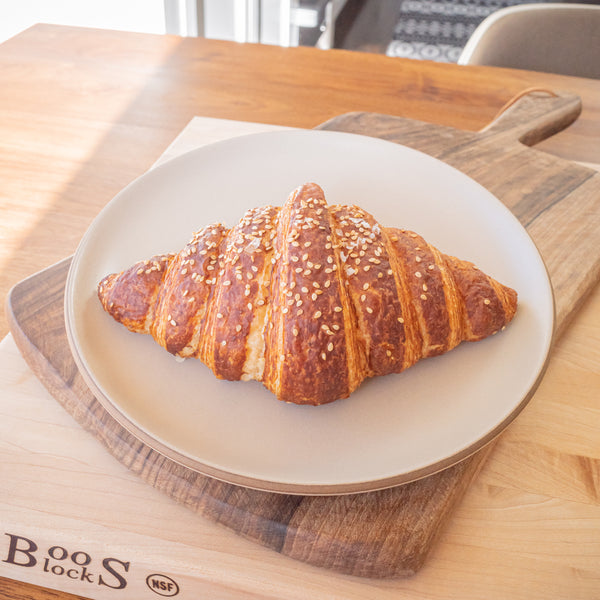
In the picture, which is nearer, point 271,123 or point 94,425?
point 94,425

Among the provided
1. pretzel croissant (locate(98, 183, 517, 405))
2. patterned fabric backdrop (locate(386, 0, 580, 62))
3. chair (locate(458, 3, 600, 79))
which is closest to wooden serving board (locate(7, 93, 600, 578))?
pretzel croissant (locate(98, 183, 517, 405))

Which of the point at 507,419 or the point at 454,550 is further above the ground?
the point at 507,419

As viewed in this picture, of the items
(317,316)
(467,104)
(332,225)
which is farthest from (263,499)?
(467,104)

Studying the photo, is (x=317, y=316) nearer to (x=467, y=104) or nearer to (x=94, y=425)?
(x=94, y=425)

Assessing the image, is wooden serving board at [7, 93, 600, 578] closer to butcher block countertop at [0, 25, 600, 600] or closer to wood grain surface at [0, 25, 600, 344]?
butcher block countertop at [0, 25, 600, 600]

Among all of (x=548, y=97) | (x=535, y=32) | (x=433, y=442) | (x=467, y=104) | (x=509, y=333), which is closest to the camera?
(x=433, y=442)

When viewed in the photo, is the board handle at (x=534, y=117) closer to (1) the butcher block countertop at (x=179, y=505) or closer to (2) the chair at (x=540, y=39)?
(1) the butcher block countertop at (x=179, y=505)

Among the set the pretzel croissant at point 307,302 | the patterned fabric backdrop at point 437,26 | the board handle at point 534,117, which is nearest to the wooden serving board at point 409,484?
the board handle at point 534,117

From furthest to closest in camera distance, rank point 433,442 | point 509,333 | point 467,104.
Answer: point 467,104 → point 509,333 → point 433,442
